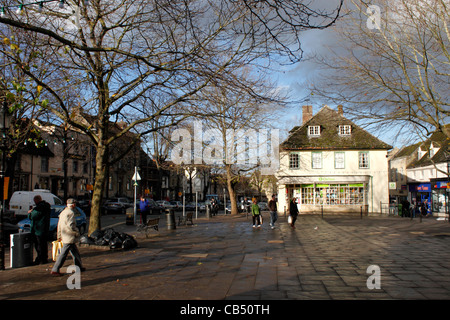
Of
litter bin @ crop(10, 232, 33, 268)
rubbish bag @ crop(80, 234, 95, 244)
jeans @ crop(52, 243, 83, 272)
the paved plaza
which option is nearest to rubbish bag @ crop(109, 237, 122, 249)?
the paved plaza

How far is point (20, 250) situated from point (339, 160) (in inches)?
1279

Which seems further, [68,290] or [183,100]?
[183,100]

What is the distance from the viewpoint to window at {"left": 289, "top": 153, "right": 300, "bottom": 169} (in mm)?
37812

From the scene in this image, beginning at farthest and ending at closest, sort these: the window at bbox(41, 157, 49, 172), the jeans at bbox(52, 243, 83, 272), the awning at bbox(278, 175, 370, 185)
Answer: the window at bbox(41, 157, 49, 172) < the awning at bbox(278, 175, 370, 185) < the jeans at bbox(52, 243, 83, 272)

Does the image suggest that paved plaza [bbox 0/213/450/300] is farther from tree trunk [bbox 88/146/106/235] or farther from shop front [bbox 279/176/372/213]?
A: shop front [bbox 279/176/372/213]

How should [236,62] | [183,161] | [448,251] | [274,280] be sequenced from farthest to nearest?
[183,161]
[448,251]
[236,62]
[274,280]

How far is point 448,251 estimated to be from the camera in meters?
11.9

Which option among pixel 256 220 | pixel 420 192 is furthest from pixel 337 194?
pixel 256 220

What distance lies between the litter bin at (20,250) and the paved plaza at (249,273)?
0.29 meters

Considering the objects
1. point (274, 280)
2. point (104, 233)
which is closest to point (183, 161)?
point (104, 233)
